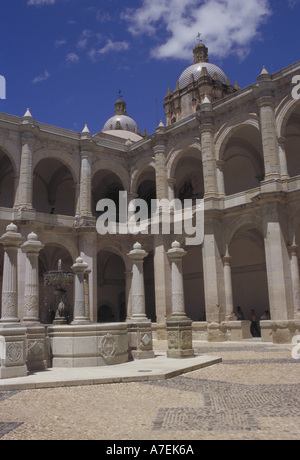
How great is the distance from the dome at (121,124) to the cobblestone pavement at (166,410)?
3412cm

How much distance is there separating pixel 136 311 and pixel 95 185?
1761cm

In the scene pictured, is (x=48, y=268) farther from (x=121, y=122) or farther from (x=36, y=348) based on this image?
(x=121, y=122)

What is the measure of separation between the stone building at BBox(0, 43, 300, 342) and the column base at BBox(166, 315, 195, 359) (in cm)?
626

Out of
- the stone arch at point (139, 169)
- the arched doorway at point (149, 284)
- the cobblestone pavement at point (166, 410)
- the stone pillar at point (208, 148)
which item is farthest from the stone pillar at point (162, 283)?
the cobblestone pavement at point (166, 410)

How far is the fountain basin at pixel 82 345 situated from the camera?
10.8 m

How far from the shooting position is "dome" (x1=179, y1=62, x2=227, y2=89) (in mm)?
35438

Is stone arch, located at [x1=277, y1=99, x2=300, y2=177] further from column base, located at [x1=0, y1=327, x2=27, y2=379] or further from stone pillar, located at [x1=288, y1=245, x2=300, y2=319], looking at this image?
column base, located at [x1=0, y1=327, x2=27, y2=379]

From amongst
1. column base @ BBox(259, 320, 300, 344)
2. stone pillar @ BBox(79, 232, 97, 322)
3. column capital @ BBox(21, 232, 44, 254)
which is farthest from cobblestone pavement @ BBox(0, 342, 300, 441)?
stone pillar @ BBox(79, 232, 97, 322)

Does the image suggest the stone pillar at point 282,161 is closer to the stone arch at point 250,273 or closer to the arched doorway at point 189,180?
the stone arch at point 250,273

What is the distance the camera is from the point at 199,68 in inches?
1412

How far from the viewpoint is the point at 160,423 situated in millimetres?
5363

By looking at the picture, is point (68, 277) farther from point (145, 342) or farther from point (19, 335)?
point (19, 335)

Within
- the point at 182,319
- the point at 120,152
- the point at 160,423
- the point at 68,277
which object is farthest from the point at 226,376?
the point at 120,152

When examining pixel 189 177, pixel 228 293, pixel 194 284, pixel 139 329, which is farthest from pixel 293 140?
pixel 139 329
